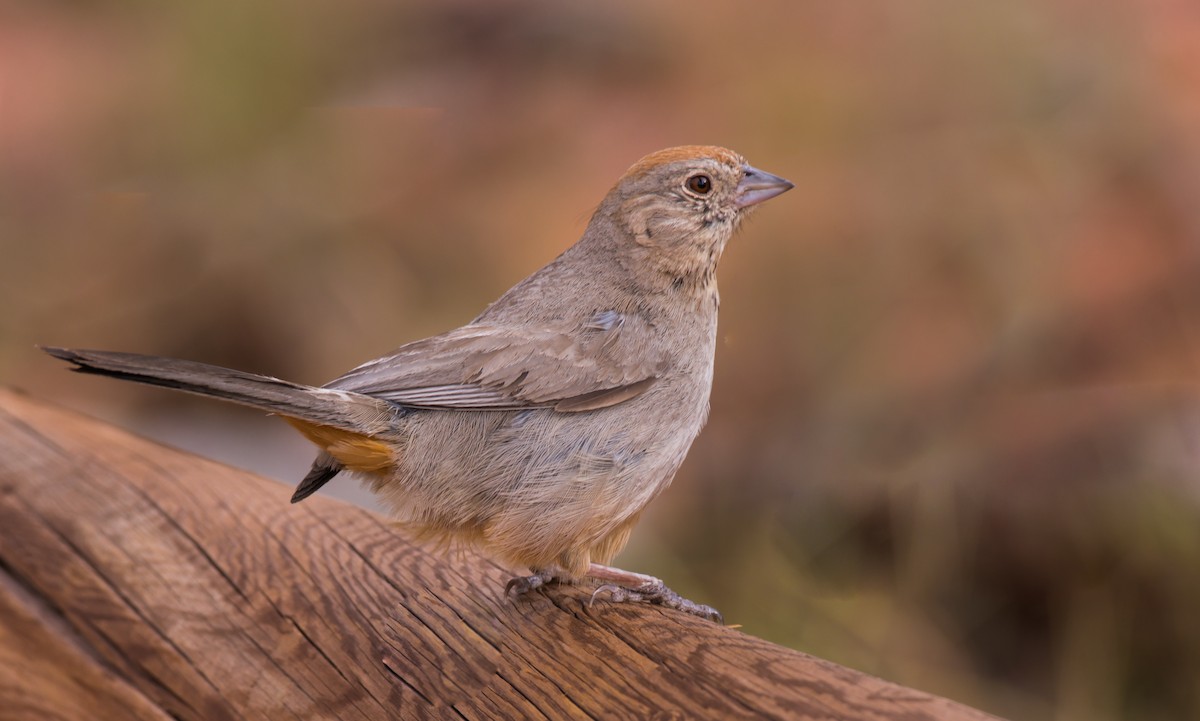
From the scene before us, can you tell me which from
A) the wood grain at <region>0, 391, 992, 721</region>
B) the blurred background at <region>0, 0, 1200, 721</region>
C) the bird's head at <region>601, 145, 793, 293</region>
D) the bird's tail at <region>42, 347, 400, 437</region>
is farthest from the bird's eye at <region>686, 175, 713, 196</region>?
the wood grain at <region>0, 391, 992, 721</region>

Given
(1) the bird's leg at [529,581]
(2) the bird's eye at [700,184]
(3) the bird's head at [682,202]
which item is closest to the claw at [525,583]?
(1) the bird's leg at [529,581]

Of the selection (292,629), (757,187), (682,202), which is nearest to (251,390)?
(292,629)

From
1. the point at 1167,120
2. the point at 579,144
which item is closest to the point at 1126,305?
the point at 1167,120

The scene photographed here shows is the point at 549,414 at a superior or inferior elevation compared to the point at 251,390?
superior

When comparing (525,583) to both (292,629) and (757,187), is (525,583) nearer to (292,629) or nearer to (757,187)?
(292,629)

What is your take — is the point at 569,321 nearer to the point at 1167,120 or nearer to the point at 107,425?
the point at 107,425

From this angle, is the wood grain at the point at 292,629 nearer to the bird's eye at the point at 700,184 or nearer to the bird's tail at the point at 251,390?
the bird's tail at the point at 251,390

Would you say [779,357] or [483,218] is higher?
[483,218]
